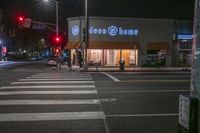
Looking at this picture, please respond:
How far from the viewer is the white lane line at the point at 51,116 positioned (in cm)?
1013

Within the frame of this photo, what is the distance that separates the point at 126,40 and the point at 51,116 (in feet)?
117

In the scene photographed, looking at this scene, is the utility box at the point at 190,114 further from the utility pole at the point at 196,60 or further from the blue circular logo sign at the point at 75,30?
the blue circular logo sign at the point at 75,30

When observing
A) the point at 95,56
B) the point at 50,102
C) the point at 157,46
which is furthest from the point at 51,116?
the point at 157,46

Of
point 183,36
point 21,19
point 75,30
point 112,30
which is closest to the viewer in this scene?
point 21,19

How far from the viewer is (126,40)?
150 feet

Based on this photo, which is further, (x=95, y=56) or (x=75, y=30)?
(x=75, y=30)

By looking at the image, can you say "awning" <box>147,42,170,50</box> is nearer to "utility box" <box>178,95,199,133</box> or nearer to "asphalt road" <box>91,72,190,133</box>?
"asphalt road" <box>91,72,190,133</box>

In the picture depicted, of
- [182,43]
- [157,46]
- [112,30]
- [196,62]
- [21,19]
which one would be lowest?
[196,62]

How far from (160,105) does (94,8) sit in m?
35.9

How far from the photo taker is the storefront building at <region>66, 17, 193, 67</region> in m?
45.3

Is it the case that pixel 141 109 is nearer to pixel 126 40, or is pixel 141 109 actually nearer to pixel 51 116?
pixel 51 116

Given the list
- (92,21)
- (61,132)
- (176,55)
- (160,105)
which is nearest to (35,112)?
(61,132)

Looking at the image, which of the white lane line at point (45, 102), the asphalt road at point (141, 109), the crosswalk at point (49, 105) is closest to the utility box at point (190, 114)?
the asphalt road at point (141, 109)

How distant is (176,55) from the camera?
47.2 metres
